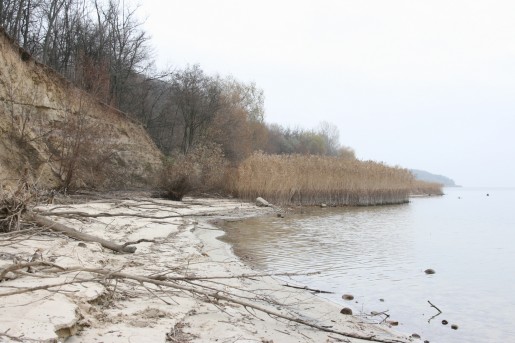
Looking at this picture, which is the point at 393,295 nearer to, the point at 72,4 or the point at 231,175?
the point at 231,175

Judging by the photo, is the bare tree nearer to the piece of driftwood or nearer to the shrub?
the shrub

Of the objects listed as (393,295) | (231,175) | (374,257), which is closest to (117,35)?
(231,175)

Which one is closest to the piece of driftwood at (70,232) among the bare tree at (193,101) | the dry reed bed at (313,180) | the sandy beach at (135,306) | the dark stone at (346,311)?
the sandy beach at (135,306)

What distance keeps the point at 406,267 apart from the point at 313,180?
1366 centimetres

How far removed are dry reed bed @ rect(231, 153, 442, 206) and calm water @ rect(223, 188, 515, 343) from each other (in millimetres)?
6173

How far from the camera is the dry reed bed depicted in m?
20.2

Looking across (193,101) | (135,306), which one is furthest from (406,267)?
(193,101)

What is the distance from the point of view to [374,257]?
339 inches

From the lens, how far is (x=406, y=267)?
786 cm

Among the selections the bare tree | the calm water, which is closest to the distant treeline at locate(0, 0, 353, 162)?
the bare tree

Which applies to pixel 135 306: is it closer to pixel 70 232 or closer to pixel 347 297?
pixel 70 232

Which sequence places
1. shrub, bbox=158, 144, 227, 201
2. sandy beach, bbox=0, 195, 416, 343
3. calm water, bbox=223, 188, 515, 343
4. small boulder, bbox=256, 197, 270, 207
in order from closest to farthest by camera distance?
sandy beach, bbox=0, 195, 416, 343 → calm water, bbox=223, 188, 515, 343 → shrub, bbox=158, 144, 227, 201 → small boulder, bbox=256, 197, 270, 207

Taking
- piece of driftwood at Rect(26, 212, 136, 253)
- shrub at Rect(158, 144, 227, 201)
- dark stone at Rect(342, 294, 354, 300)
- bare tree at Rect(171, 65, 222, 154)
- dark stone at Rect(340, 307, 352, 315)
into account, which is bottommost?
dark stone at Rect(342, 294, 354, 300)

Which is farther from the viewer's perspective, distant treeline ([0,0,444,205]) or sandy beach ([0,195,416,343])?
distant treeline ([0,0,444,205])
